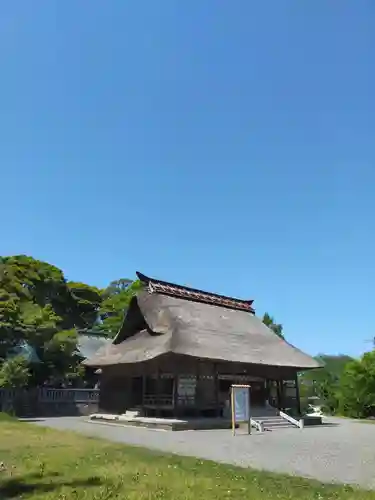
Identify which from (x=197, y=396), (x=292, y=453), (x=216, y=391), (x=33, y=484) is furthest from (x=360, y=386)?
(x=33, y=484)

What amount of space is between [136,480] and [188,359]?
50.2ft

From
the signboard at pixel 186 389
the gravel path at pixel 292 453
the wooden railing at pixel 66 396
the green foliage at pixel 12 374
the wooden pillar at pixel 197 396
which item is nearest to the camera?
the gravel path at pixel 292 453

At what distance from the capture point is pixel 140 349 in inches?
952

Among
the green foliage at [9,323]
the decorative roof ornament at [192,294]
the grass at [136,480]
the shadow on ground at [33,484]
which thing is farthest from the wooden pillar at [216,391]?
the shadow on ground at [33,484]

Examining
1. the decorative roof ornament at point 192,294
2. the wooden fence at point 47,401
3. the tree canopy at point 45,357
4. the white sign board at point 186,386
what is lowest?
the wooden fence at point 47,401

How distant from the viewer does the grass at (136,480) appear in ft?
21.7

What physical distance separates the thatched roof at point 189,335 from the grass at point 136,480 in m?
11.9

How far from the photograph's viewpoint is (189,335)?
23781 millimetres

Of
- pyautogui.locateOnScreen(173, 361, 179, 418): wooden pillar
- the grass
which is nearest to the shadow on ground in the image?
the grass

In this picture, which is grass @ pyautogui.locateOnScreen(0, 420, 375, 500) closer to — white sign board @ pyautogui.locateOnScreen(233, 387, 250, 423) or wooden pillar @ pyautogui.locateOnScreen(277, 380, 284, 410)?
white sign board @ pyautogui.locateOnScreen(233, 387, 250, 423)

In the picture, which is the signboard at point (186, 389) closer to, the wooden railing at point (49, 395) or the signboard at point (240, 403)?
the signboard at point (240, 403)

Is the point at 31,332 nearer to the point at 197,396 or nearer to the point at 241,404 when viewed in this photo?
the point at 197,396

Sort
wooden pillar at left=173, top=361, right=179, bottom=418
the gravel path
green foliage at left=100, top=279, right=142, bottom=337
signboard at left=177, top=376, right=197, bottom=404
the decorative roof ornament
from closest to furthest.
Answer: the gravel path, wooden pillar at left=173, top=361, right=179, bottom=418, signboard at left=177, top=376, right=197, bottom=404, the decorative roof ornament, green foliage at left=100, top=279, right=142, bottom=337

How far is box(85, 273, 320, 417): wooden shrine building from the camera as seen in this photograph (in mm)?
22656
